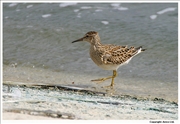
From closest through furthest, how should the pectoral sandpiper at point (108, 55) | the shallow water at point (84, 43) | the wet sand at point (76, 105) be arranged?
the wet sand at point (76, 105)
the pectoral sandpiper at point (108, 55)
the shallow water at point (84, 43)

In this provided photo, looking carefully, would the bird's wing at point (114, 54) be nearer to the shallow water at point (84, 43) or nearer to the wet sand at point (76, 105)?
the shallow water at point (84, 43)

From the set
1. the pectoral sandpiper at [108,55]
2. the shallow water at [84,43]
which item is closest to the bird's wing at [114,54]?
the pectoral sandpiper at [108,55]

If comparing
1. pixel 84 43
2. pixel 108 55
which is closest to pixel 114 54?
pixel 108 55

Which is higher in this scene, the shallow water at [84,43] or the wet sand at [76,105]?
the wet sand at [76,105]

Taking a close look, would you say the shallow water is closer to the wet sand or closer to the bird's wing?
the bird's wing

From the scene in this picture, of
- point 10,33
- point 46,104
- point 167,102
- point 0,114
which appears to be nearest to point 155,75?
point 167,102

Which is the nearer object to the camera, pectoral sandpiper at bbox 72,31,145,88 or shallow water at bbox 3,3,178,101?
pectoral sandpiper at bbox 72,31,145,88

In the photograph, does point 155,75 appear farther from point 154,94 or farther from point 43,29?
point 43,29

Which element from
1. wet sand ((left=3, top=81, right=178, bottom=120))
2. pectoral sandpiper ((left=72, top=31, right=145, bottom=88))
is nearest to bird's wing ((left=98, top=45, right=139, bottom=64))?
pectoral sandpiper ((left=72, top=31, right=145, bottom=88))
